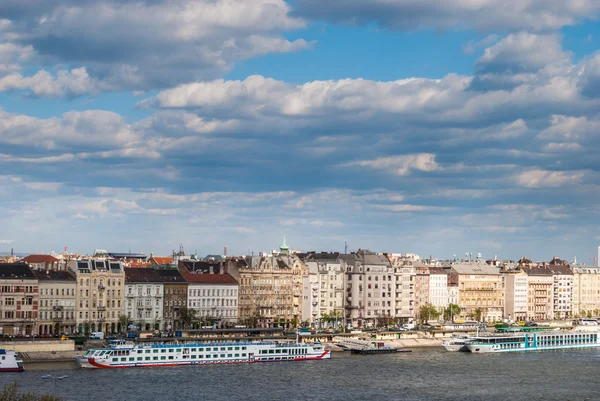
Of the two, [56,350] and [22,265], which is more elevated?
[22,265]

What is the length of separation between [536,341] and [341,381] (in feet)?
180

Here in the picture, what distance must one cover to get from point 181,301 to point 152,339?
17.6 m

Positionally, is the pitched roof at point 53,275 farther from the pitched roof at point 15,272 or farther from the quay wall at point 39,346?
the quay wall at point 39,346

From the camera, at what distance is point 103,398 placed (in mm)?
80125

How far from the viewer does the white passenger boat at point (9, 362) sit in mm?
94812

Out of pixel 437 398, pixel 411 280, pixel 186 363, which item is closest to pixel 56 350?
pixel 186 363

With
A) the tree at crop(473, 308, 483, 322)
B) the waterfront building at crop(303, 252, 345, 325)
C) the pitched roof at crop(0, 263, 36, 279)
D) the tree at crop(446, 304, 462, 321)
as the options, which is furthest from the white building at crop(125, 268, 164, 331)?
the tree at crop(473, 308, 483, 322)

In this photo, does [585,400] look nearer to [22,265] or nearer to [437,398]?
[437,398]

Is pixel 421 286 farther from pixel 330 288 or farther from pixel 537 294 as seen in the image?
pixel 537 294

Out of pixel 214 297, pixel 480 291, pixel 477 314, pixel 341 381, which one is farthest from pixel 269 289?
pixel 341 381

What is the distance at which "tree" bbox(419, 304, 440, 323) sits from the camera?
166 meters

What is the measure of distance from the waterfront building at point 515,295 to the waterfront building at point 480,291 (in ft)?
3.38

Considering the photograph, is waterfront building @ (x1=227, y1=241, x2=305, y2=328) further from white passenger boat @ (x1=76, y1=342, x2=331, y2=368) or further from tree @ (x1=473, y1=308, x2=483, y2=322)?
tree @ (x1=473, y1=308, x2=483, y2=322)

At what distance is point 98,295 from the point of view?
126188 mm
